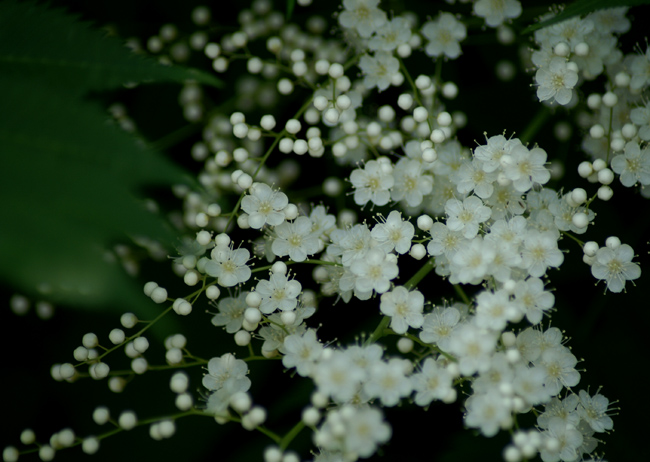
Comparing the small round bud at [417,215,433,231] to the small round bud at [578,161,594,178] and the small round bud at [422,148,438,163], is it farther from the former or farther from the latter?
the small round bud at [578,161,594,178]

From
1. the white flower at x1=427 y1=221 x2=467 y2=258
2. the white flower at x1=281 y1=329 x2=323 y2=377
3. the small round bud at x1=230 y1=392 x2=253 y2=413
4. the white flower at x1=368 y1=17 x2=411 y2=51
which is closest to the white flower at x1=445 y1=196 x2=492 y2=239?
the white flower at x1=427 y1=221 x2=467 y2=258

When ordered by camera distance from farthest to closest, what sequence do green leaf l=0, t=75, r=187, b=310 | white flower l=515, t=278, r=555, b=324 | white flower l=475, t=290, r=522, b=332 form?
1. white flower l=515, t=278, r=555, b=324
2. white flower l=475, t=290, r=522, b=332
3. green leaf l=0, t=75, r=187, b=310

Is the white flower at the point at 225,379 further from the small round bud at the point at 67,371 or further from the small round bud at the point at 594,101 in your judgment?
the small round bud at the point at 594,101

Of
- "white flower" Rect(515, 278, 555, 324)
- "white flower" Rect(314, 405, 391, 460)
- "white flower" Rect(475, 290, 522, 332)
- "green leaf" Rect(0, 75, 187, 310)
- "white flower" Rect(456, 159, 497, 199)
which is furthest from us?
"white flower" Rect(456, 159, 497, 199)

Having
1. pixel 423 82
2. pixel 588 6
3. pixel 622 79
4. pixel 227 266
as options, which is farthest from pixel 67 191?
pixel 622 79

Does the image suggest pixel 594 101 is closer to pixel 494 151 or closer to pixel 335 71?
pixel 494 151

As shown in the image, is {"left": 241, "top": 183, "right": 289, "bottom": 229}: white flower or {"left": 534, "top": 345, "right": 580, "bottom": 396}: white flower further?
{"left": 241, "top": 183, "right": 289, "bottom": 229}: white flower
